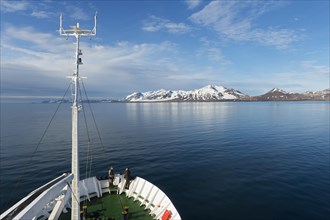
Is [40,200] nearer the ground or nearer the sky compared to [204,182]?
nearer the sky

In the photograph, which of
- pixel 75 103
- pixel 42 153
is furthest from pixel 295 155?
pixel 42 153

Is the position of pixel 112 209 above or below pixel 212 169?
above

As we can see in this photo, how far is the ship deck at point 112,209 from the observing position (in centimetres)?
1811

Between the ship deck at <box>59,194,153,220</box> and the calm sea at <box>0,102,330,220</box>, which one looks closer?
the ship deck at <box>59,194,153,220</box>

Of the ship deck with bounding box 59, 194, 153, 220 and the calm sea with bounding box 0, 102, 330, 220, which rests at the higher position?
the ship deck with bounding box 59, 194, 153, 220

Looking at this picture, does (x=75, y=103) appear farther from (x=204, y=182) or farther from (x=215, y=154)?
(x=215, y=154)

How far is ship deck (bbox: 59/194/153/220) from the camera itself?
18.1m

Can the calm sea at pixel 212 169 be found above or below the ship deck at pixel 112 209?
below

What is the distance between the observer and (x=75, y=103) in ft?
47.8

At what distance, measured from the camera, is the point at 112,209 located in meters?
19.3

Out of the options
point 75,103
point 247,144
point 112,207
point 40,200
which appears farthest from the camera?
point 247,144

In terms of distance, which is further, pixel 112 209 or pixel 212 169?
pixel 212 169

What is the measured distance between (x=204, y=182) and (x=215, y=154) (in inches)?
590

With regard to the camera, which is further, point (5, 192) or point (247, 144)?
point (247, 144)
